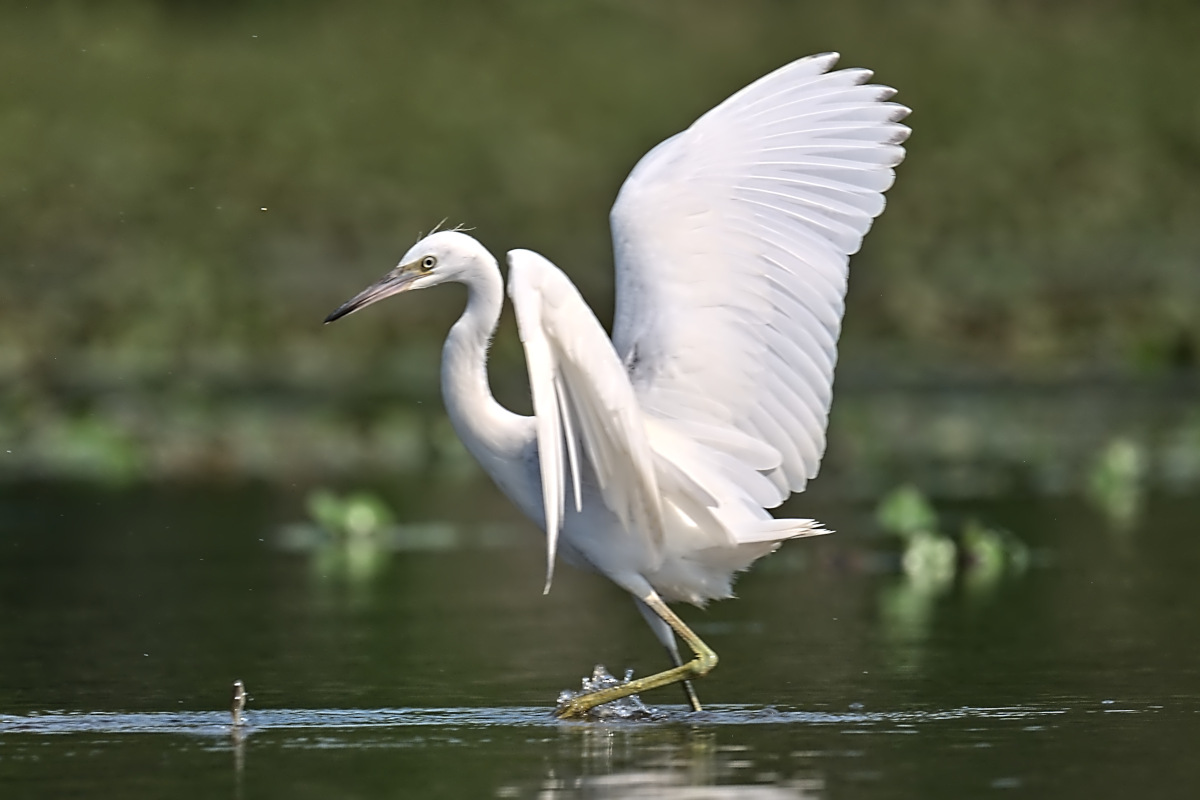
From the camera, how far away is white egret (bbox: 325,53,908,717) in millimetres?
7246

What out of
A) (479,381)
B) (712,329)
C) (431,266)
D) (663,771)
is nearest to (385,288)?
(431,266)

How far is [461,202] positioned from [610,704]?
18.3 m

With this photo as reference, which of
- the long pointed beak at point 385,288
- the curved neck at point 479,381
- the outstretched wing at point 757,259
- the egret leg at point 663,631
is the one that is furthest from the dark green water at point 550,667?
the long pointed beak at point 385,288

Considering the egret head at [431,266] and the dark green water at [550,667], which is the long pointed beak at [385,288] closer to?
the egret head at [431,266]

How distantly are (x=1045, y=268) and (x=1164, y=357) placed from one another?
162 inches

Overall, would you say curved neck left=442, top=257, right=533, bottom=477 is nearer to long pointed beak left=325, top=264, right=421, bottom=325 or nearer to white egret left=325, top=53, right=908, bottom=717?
white egret left=325, top=53, right=908, bottom=717

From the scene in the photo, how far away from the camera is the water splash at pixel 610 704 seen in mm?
7117

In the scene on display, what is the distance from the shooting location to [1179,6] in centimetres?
3397

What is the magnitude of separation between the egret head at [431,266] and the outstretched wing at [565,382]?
31.3 inches

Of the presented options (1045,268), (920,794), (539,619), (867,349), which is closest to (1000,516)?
(539,619)

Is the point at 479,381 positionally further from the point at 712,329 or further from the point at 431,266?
the point at 712,329

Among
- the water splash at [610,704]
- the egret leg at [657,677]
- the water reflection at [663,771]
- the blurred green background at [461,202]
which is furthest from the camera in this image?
Answer: the blurred green background at [461,202]

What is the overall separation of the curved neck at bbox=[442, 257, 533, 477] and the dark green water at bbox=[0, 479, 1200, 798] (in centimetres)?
75

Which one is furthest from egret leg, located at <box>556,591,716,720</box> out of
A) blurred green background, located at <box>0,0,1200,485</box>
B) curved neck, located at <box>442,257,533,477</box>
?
blurred green background, located at <box>0,0,1200,485</box>
